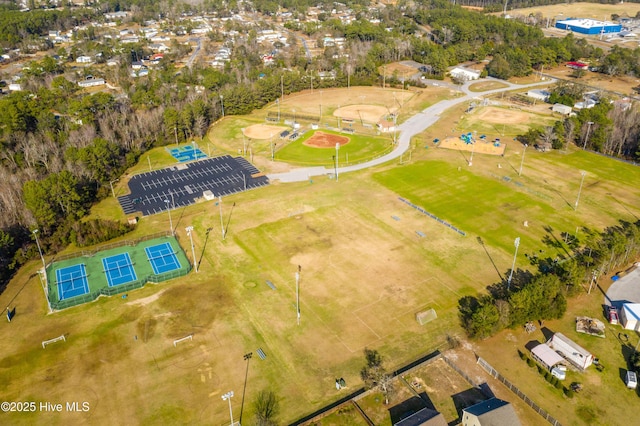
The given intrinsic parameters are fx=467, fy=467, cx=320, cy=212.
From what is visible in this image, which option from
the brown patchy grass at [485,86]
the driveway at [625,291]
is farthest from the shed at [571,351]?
the brown patchy grass at [485,86]

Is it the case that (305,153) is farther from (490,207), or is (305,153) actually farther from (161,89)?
(161,89)

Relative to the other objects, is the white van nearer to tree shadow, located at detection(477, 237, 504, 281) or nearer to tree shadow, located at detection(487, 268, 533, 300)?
tree shadow, located at detection(487, 268, 533, 300)

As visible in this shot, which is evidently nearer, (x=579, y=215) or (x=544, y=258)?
(x=544, y=258)


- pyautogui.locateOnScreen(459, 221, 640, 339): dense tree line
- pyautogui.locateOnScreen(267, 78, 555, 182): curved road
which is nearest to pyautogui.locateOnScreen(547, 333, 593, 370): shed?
pyautogui.locateOnScreen(459, 221, 640, 339): dense tree line

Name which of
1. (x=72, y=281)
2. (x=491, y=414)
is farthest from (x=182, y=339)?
(x=491, y=414)

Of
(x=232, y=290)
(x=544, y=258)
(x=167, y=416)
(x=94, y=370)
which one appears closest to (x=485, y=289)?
(x=544, y=258)
